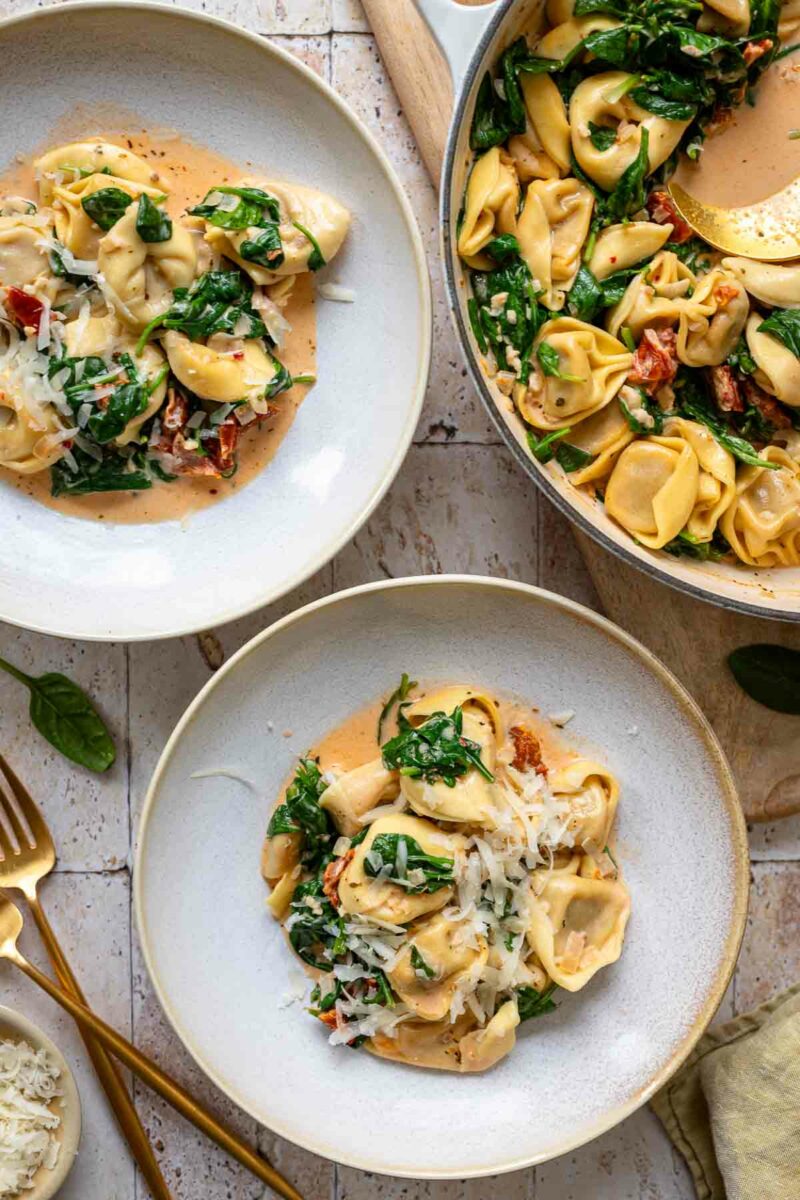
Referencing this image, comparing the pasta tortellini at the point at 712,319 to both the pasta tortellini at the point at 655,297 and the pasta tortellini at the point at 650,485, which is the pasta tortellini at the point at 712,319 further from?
the pasta tortellini at the point at 650,485

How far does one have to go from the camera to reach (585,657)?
265cm

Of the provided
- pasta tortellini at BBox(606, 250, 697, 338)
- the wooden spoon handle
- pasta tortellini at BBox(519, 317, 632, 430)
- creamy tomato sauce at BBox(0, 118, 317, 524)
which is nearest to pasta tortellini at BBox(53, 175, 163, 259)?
Result: creamy tomato sauce at BBox(0, 118, 317, 524)

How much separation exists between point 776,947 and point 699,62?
2224 mm

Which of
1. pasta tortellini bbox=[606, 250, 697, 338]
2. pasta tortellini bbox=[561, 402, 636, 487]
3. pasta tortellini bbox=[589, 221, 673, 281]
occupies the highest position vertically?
pasta tortellini bbox=[589, 221, 673, 281]

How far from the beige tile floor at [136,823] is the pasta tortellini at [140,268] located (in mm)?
701

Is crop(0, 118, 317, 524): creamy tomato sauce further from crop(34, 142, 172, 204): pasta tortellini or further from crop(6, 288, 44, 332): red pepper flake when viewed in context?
crop(6, 288, 44, 332): red pepper flake

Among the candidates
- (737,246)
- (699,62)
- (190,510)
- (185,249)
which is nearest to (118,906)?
(190,510)

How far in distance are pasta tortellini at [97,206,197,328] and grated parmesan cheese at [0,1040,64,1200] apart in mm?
1860

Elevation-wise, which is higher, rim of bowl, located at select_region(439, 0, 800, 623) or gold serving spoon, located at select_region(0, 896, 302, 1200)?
rim of bowl, located at select_region(439, 0, 800, 623)

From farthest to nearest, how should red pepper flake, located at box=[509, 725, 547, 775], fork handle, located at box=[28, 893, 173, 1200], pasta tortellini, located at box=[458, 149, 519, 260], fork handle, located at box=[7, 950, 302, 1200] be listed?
fork handle, located at box=[28, 893, 173, 1200], fork handle, located at box=[7, 950, 302, 1200], red pepper flake, located at box=[509, 725, 547, 775], pasta tortellini, located at box=[458, 149, 519, 260]

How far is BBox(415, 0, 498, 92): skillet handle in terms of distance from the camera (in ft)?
7.17

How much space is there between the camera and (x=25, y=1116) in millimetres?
2777

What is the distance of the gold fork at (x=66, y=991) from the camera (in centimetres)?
280

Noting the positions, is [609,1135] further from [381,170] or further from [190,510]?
[381,170]
